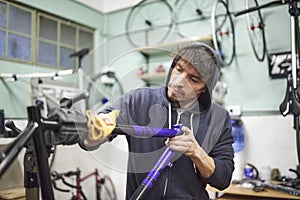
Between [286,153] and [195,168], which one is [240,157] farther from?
[195,168]

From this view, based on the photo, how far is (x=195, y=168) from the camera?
102cm

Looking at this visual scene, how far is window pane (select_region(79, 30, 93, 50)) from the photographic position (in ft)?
10.6

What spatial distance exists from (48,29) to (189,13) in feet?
4.71

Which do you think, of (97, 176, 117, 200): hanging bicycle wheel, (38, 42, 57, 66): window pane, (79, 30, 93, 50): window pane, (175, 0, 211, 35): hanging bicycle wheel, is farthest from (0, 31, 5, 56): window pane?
(175, 0, 211, 35): hanging bicycle wheel

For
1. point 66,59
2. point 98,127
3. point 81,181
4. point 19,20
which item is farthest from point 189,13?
point 98,127

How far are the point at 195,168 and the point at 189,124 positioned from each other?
172mm

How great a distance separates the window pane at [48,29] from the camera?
278cm

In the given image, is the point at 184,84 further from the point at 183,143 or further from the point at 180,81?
the point at 183,143

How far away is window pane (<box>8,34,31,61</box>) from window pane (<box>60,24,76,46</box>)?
0.44 meters

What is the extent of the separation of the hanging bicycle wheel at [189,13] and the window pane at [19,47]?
1485 mm

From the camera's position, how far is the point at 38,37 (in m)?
2.72

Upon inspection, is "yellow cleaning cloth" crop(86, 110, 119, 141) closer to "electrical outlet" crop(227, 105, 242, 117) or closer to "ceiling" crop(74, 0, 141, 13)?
"electrical outlet" crop(227, 105, 242, 117)

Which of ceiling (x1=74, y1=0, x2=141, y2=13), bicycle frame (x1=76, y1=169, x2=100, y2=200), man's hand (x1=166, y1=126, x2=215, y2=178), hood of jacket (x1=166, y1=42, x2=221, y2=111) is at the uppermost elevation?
ceiling (x1=74, y1=0, x2=141, y2=13)

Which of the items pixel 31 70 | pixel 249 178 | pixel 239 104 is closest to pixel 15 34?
pixel 31 70
